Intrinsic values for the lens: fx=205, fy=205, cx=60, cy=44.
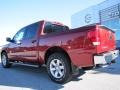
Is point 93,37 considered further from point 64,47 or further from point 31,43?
point 31,43

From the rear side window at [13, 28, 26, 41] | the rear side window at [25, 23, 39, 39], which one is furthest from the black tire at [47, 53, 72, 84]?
the rear side window at [13, 28, 26, 41]

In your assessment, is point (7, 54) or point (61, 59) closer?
point (61, 59)

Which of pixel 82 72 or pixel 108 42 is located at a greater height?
pixel 108 42

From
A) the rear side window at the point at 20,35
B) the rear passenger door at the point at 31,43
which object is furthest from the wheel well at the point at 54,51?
the rear side window at the point at 20,35

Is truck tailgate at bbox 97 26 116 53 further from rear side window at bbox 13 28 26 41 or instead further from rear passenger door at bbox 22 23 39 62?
rear side window at bbox 13 28 26 41

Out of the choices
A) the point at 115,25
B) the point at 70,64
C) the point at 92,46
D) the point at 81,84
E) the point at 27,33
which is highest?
the point at 115,25

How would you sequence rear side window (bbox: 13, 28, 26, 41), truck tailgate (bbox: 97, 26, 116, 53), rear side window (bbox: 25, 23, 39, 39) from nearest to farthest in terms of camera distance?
truck tailgate (bbox: 97, 26, 116, 53), rear side window (bbox: 25, 23, 39, 39), rear side window (bbox: 13, 28, 26, 41)

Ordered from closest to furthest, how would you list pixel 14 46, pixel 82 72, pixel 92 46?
pixel 92 46, pixel 82 72, pixel 14 46

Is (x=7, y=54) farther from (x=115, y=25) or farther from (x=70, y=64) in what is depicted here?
(x=115, y=25)

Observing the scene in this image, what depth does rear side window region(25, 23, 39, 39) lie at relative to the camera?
6905 mm

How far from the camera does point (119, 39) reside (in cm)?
2123

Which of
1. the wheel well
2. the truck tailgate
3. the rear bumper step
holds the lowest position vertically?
the rear bumper step

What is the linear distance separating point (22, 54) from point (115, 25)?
1814 centimetres

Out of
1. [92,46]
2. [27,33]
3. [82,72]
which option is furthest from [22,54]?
[92,46]
